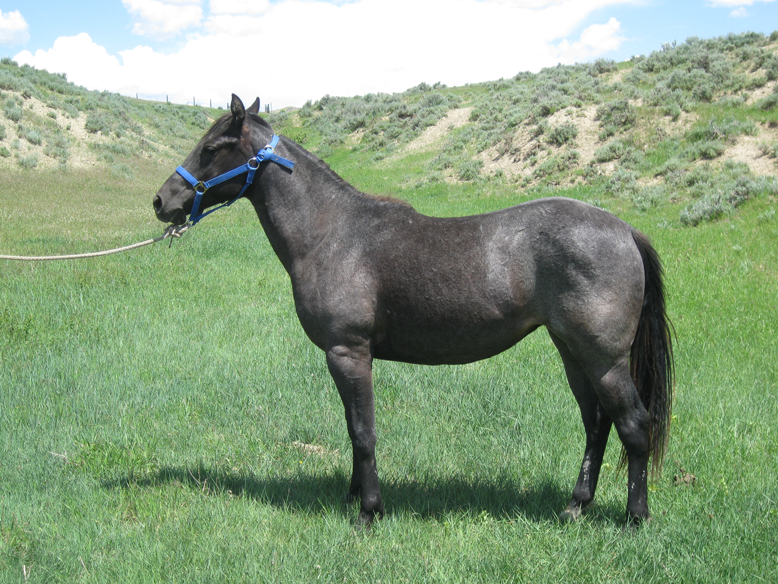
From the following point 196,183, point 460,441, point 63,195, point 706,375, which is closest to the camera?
point 196,183

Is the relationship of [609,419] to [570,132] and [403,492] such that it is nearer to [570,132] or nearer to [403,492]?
[403,492]

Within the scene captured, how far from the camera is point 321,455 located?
4.89 meters

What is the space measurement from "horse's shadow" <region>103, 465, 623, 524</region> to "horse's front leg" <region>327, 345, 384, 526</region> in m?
0.26

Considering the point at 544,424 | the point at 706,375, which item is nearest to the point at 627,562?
the point at 544,424

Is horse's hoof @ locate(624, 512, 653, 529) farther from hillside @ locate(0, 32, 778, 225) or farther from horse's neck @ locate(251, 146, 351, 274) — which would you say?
hillside @ locate(0, 32, 778, 225)

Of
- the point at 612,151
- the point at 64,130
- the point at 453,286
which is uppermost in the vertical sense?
the point at 64,130

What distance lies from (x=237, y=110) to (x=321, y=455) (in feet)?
9.50

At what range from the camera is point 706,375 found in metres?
6.18

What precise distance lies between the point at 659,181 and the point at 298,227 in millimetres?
15429

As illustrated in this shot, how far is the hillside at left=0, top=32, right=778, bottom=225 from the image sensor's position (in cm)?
1598

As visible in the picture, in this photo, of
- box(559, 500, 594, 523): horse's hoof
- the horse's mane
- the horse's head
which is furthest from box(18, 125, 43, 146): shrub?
box(559, 500, 594, 523): horse's hoof

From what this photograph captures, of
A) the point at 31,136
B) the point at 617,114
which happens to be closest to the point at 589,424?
the point at 617,114

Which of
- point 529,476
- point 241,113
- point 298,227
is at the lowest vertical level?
point 529,476

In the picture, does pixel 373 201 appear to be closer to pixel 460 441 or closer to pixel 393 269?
pixel 393 269
